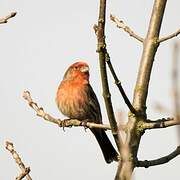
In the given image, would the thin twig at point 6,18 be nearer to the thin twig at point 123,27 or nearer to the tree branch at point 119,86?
the tree branch at point 119,86

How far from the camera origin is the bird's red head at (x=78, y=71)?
10.0 metres

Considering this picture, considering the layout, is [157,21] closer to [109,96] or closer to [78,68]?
[109,96]

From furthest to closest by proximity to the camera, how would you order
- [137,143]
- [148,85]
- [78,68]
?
1. [78,68]
2. [148,85]
3. [137,143]

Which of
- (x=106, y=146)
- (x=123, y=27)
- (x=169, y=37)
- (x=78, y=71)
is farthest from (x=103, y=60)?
(x=78, y=71)

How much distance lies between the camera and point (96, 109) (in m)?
9.66

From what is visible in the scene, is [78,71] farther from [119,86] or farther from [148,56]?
[119,86]

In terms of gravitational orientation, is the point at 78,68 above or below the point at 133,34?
above

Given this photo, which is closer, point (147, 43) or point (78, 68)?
point (147, 43)

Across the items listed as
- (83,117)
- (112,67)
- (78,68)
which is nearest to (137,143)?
(112,67)

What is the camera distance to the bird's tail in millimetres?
9516

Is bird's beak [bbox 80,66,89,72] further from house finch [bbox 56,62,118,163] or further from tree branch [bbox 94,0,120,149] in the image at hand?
tree branch [bbox 94,0,120,149]

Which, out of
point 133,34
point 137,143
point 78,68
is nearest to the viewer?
point 137,143

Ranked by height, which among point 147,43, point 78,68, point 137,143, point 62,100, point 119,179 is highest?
point 78,68

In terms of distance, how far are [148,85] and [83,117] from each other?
5289 mm
